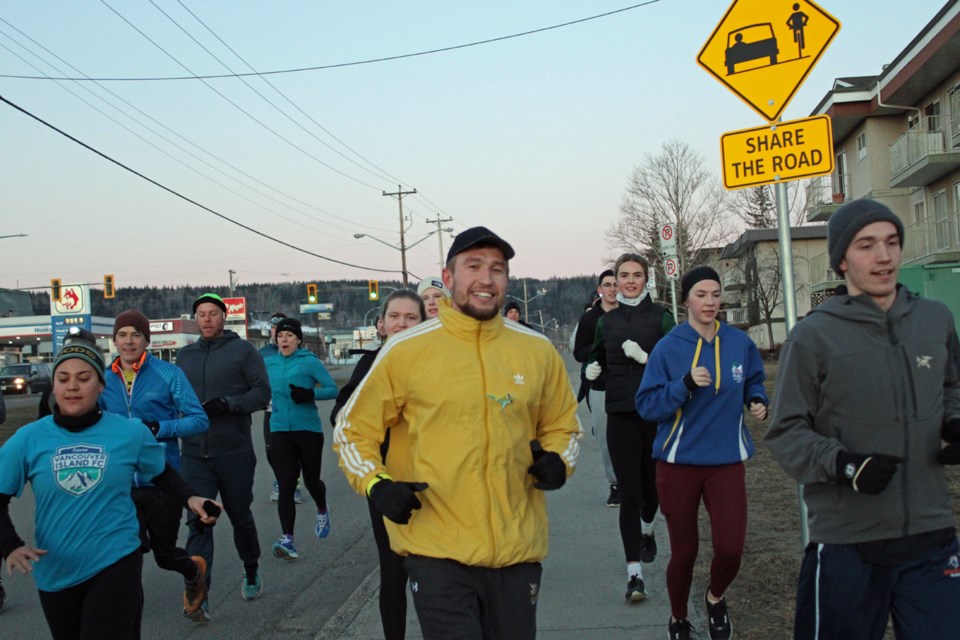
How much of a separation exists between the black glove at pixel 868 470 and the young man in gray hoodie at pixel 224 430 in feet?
15.5

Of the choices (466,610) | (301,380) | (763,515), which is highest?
(301,380)

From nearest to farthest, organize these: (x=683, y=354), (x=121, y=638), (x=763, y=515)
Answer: (x=121, y=638) → (x=683, y=354) → (x=763, y=515)

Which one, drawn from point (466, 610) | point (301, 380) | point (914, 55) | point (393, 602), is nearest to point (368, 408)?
point (466, 610)

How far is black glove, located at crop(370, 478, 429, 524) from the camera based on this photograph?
328 centimetres

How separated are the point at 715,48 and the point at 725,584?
3.16 meters

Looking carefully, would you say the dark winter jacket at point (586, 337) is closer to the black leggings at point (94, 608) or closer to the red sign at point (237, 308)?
the black leggings at point (94, 608)

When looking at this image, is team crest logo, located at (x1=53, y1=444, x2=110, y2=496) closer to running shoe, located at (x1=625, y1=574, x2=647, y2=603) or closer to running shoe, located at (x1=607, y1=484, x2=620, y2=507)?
running shoe, located at (x1=625, y1=574, x2=647, y2=603)

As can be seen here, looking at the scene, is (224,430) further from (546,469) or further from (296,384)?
(546,469)

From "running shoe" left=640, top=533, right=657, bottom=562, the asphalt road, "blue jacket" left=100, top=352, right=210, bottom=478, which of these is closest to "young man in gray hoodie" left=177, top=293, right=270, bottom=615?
the asphalt road

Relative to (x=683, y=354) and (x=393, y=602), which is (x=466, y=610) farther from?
(x=683, y=354)

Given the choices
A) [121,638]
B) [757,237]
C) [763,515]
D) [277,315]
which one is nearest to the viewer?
[121,638]

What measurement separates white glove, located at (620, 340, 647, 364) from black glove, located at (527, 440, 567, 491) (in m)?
2.72

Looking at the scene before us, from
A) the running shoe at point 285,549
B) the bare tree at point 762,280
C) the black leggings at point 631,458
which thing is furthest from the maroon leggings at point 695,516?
the bare tree at point 762,280

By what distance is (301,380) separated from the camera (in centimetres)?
864
